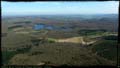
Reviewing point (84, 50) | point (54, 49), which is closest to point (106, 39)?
point (84, 50)

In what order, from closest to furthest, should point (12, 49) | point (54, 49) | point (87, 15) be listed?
point (87, 15)
point (12, 49)
point (54, 49)

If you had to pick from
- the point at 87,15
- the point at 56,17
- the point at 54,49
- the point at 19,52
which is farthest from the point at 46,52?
the point at 87,15

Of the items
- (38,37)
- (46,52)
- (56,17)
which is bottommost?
(46,52)

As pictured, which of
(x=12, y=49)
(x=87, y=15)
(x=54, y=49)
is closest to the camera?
(x=87, y=15)

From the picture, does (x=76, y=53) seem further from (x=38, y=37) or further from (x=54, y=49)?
(x=38, y=37)

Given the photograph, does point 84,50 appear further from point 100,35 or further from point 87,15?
point 87,15

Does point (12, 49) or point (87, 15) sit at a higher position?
point (87, 15)

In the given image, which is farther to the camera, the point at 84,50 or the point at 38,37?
the point at 38,37

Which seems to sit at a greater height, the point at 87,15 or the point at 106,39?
the point at 87,15

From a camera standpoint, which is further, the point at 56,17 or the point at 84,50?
the point at 84,50
